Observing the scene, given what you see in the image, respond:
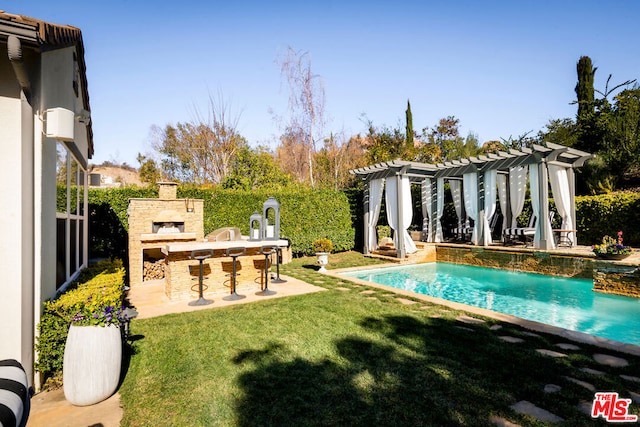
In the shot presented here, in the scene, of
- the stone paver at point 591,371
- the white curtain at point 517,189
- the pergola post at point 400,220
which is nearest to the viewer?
the stone paver at point 591,371

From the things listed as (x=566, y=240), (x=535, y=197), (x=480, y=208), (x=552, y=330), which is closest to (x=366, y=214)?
(x=480, y=208)

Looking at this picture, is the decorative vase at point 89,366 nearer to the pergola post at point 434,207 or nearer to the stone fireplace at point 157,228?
the stone fireplace at point 157,228

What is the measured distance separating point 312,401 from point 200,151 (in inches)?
975

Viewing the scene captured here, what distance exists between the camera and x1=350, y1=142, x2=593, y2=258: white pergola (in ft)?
39.0

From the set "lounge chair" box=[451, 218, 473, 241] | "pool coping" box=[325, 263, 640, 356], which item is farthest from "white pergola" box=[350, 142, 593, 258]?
"pool coping" box=[325, 263, 640, 356]

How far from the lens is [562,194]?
1234 cm

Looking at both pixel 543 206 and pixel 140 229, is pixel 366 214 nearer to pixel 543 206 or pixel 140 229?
pixel 543 206

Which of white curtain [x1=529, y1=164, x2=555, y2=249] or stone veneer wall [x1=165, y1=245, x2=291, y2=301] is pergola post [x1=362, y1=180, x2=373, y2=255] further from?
stone veneer wall [x1=165, y1=245, x2=291, y2=301]

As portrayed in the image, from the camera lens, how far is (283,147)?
27.1 meters

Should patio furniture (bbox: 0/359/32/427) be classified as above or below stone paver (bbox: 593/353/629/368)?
above

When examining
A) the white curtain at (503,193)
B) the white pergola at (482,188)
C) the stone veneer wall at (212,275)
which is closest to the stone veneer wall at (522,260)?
the white pergola at (482,188)

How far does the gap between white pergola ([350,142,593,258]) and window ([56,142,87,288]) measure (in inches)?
415

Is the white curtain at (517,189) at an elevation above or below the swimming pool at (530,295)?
above

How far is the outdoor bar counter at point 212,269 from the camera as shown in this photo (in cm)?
690
